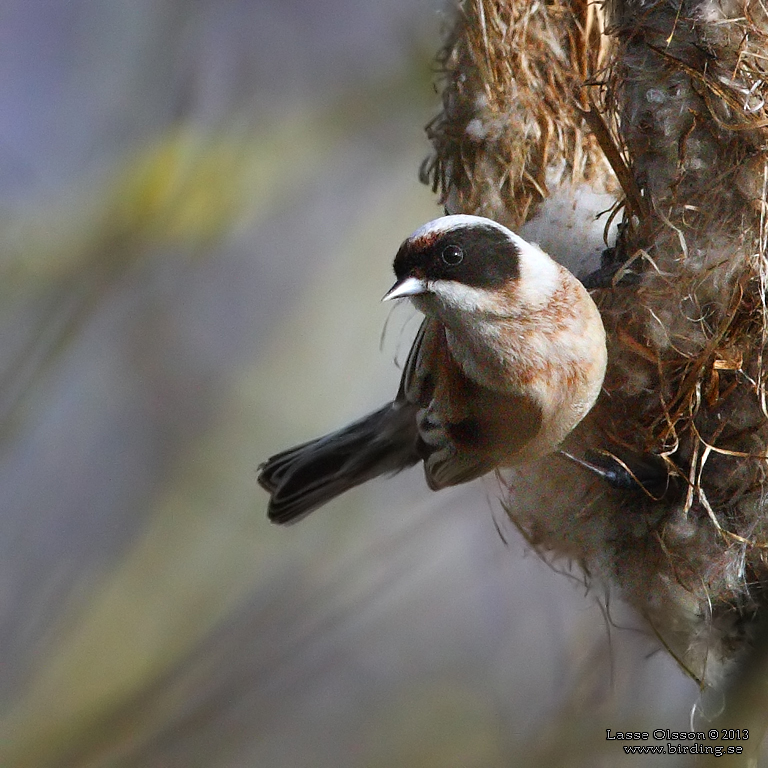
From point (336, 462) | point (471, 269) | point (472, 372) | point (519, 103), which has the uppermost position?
point (519, 103)

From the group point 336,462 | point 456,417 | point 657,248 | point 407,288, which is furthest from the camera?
point 336,462

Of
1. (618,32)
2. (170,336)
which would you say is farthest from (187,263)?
(618,32)

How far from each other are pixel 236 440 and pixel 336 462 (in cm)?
70

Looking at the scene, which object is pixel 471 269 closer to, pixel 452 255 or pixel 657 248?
pixel 452 255


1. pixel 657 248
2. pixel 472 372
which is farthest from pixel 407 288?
pixel 657 248

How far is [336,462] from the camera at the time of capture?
6.20 feet

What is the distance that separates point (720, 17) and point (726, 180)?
27 centimetres

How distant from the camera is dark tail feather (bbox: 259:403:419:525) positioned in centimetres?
187

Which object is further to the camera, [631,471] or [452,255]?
[631,471]

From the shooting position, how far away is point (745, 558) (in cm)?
173

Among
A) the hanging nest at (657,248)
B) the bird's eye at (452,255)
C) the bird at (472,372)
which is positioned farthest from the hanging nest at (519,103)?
the bird's eye at (452,255)

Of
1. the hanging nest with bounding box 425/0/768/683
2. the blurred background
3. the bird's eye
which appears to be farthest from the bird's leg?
the bird's eye

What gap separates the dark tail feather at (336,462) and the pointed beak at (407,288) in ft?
1.52

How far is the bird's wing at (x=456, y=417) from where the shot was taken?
168 cm
